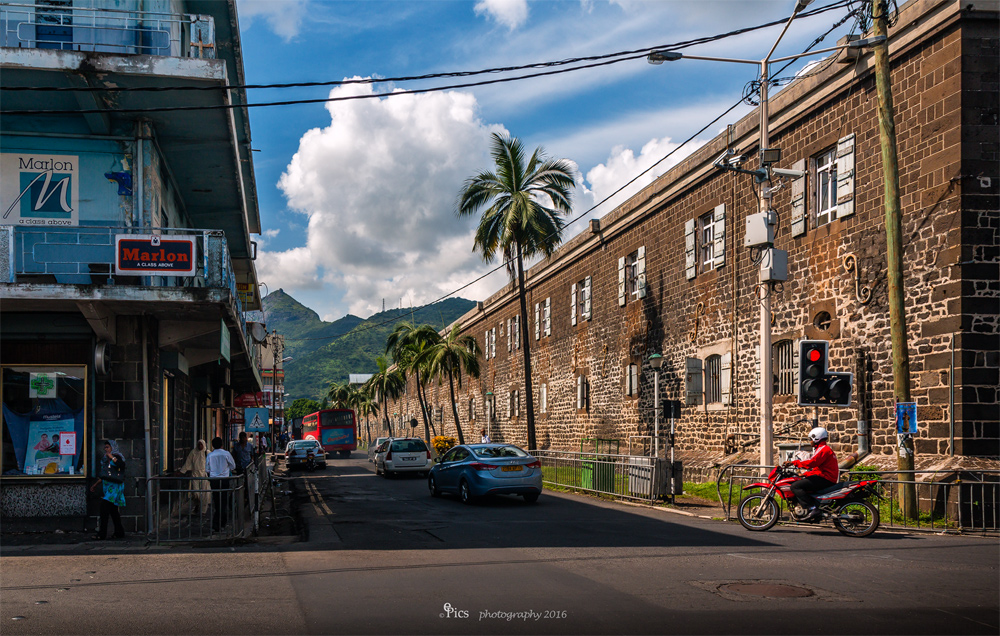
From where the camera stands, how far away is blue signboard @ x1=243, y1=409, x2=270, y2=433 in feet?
108

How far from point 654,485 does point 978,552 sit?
7977mm

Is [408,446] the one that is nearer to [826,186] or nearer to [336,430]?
[826,186]

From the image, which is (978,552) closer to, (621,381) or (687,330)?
(687,330)

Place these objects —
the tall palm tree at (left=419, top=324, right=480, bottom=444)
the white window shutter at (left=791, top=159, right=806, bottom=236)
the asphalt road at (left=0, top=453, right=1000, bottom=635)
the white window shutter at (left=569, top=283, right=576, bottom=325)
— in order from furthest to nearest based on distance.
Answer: the tall palm tree at (left=419, top=324, right=480, bottom=444) < the white window shutter at (left=569, top=283, right=576, bottom=325) < the white window shutter at (left=791, top=159, right=806, bottom=236) < the asphalt road at (left=0, top=453, right=1000, bottom=635)

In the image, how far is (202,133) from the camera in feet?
50.5

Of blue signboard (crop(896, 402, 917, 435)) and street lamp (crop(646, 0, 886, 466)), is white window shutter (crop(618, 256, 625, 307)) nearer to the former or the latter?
street lamp (crop(646, 0, 886, 466))

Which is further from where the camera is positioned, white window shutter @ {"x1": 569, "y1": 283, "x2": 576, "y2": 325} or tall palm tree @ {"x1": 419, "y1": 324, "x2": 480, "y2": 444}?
tall palm tree @ {"x1": 419, "y1": 324, "x2": 480, "y2": 444}

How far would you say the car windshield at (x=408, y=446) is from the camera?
30.6 meters

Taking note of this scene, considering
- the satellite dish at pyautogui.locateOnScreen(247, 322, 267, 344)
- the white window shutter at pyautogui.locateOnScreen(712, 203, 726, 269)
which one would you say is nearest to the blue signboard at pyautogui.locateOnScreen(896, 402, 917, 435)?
the white window shutter at pyautogui.locateOnScreen(712, 203, 726, 269)

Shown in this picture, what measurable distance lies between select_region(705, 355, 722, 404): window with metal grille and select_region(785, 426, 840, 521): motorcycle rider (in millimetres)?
9988

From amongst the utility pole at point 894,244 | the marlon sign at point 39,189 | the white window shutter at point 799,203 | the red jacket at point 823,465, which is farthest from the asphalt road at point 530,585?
the white window shutter at point 799,203

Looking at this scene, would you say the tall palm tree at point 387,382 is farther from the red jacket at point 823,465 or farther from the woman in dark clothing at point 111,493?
the red jacket at point 823,465

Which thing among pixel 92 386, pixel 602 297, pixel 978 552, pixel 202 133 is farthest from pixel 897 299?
pixel 602 297

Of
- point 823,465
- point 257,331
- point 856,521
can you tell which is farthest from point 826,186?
point 257,331
